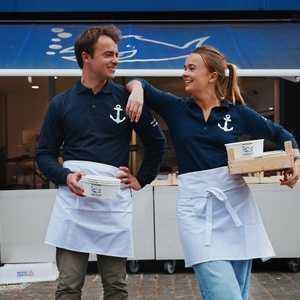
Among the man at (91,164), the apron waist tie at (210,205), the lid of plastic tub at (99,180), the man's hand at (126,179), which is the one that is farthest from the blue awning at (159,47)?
the apron waist tie at (210,205)

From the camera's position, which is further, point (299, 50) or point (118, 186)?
point (299, 50)

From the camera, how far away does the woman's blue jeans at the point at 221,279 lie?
10.2 ft

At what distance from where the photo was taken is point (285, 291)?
→ 6285 mm

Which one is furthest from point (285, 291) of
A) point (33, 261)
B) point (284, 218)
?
point (33, 261)

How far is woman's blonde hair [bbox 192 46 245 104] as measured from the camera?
344cm

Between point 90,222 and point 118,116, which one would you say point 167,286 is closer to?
point 90,222

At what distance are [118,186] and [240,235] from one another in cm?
70

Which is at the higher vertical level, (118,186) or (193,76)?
(193,76)

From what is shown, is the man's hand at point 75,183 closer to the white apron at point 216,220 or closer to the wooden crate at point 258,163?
the white apron at point 216,220

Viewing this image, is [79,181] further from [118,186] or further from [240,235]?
[240,235]

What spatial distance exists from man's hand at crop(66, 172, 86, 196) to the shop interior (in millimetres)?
5093

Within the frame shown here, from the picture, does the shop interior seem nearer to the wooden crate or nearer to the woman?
the woman

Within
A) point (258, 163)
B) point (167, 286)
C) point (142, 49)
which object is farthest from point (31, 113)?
point (258, 163)

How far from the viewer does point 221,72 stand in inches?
136
